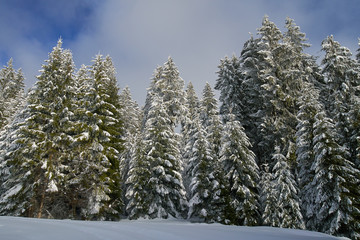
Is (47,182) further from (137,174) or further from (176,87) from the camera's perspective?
(176,87)

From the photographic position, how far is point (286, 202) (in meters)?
17.1

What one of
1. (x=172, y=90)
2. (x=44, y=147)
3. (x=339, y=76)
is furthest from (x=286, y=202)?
(x=44, y=147)

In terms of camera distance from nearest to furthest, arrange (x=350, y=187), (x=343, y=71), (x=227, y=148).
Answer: (x=350, y=187) → (x=227, y=148) → (x=343, y=71)

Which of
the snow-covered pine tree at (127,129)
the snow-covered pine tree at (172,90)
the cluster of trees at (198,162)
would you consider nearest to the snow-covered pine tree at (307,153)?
the cluster of trees at (198,162)

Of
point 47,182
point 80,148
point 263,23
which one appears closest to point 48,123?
point 80,148

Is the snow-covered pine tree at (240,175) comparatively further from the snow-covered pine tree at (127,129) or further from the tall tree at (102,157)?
the snow-covered pine tree at (127,129)

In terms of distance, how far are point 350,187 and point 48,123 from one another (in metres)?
22.2

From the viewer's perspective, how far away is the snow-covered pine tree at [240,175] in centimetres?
1800

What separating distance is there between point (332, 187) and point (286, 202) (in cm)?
320

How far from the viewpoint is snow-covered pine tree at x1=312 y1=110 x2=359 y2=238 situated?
47.6ft

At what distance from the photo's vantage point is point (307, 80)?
26.4 meters

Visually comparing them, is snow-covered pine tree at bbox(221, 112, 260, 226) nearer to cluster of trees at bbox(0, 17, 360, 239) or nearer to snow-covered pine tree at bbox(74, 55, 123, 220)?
cluster of trees at bbox(0, 17, 360, 239)

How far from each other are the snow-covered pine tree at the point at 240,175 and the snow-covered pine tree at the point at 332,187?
4.32 meters

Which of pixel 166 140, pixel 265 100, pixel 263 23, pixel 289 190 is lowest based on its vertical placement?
pixel 289 190
